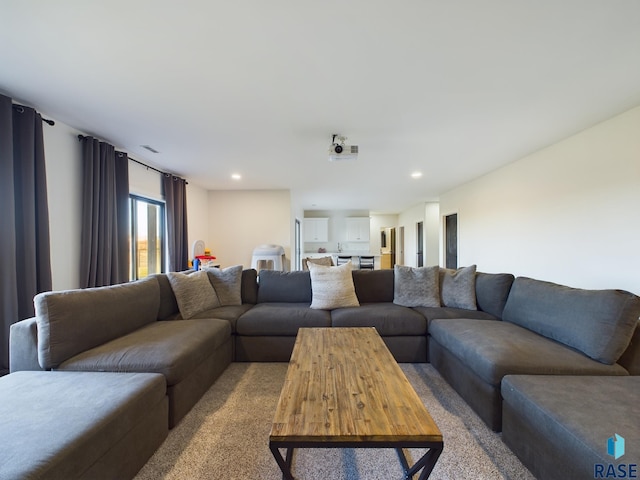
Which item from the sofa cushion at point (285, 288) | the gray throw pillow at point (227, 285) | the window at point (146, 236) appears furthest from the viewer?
the window at point (146, 236)

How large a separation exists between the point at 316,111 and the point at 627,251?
330 cm

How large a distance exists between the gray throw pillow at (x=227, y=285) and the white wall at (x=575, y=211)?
13.1 feet

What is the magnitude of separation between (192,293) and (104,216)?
5.18ft

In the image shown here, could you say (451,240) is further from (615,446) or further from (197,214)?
(615,446)

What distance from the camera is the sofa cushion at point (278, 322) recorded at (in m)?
2.74

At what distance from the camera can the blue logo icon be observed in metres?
0.99

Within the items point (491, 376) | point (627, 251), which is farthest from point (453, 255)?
point (491, 376)

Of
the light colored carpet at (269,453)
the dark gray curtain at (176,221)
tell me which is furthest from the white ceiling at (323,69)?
the light colored carpet at (269,453)

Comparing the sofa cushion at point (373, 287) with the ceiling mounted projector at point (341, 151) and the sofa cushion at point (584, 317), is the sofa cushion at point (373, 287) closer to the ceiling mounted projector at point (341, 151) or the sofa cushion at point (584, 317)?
→ the sofa cushion at point (584, 317)

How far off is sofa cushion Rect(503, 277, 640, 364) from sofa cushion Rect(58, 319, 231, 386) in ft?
8.75

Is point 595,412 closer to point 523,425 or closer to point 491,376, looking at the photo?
point 523,425

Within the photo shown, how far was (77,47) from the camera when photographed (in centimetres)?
173

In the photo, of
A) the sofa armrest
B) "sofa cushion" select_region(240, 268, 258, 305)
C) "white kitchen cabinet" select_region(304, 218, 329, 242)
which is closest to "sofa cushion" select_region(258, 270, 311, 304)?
"sofa cushion" select_region(240, 268, 258, 305)

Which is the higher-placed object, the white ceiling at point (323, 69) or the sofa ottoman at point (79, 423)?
the white ceiling at point (323, 69)
